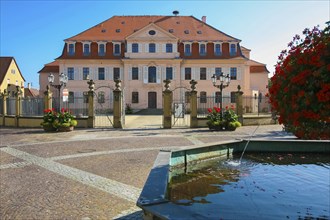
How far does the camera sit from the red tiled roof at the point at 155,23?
45.4 metres

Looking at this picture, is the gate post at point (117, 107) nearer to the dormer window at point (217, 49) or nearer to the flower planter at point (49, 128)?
the flower planter at point (49, 128)

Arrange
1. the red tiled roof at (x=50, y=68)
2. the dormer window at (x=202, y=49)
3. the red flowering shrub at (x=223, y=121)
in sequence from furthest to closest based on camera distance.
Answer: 1. the red tiled roof at (x=50, y=68)
2. the dormer window at (x=202, y=49)
3. the red flowering shrub at (x=223, y=121)

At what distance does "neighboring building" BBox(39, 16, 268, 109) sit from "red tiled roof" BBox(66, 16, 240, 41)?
0.25 metres

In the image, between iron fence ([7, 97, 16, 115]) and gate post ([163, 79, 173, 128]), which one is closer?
gate post ([163, 79, 173, 128])

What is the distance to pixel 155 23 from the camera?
48.0 metres

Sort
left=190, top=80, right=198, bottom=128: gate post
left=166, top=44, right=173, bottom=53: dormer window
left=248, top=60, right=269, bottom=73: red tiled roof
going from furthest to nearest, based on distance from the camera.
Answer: left=248, top=60, right=269, bottom=73: red tiled roof → left=166, top=44, right=173, bottom=53: dormer window → left=190, top=80, right=198, bottom=128: gate post

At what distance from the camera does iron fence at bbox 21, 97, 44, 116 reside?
22203mm

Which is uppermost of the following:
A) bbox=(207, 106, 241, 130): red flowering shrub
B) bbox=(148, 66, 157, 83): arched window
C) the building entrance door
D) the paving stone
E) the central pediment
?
the central pediment

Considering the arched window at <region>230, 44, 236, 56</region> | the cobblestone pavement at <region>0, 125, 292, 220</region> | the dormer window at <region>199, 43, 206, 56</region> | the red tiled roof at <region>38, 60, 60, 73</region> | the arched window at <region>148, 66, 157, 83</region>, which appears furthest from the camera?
the red tiled roof at <region>38, 60, 60, 73</region>

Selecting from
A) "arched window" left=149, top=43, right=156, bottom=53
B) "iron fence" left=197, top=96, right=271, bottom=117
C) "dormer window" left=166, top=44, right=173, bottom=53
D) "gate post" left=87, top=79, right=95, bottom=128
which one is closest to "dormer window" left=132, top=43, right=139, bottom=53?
"arched window" left=149, top=43, right=156, bottom=53

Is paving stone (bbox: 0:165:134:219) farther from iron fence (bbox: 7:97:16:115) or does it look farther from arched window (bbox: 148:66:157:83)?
arched window (bbox: 148:66:157:83)

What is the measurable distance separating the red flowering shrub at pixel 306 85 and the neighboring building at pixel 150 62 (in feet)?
127

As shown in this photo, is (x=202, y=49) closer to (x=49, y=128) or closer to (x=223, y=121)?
(x=223, y=121)

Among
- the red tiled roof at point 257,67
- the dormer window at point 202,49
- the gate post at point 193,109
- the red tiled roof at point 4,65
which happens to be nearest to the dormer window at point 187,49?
the dormer window at point 202,49
